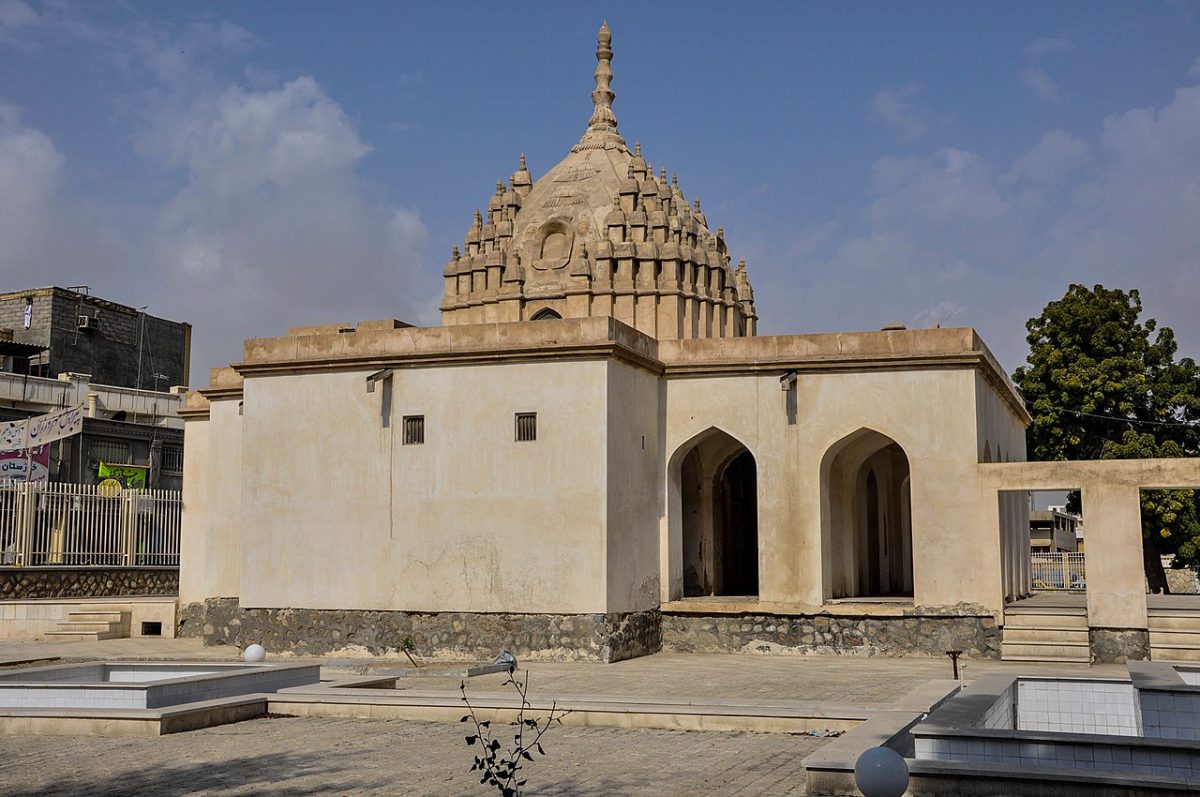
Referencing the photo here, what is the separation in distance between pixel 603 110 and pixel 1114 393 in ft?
44.5

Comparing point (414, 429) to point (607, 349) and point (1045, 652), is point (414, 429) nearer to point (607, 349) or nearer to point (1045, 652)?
point (607, 349)

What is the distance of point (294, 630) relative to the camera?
18.9 m

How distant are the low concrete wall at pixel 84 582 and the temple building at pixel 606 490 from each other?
587 cm

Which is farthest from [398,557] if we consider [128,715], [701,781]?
[701,781]

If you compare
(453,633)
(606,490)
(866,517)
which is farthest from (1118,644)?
(453,633)

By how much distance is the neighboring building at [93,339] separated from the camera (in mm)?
43031

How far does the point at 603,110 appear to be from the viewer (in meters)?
28.5

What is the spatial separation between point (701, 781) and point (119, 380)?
A: 137 feet

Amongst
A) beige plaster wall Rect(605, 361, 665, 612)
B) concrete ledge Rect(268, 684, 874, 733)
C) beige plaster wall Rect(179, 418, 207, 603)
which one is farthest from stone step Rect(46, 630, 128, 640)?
concrete ledge Rect(268, 684, 874, 733)

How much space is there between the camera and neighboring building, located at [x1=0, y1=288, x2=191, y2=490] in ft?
124

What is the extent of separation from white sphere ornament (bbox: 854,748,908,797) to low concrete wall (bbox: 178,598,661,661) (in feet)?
36.0

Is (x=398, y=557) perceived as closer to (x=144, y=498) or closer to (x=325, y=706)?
(x=325, y=706)

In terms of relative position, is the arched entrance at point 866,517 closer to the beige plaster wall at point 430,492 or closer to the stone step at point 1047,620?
the stone step at point 1047,620

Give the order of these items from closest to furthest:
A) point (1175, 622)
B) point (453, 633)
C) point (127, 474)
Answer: point (1175, 622)
point (453, 633)
point (127, 474)
